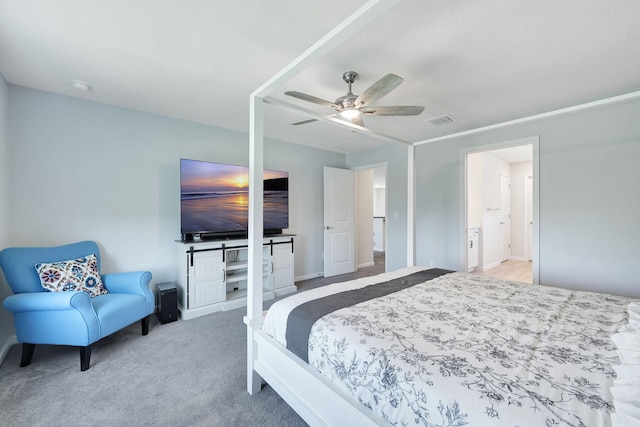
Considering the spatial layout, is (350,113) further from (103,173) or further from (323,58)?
(103,173)

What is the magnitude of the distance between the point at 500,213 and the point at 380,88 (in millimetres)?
5522

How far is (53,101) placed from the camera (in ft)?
8.78

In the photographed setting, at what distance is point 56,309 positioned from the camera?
2.01 meters

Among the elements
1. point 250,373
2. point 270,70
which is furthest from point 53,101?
point 250,373

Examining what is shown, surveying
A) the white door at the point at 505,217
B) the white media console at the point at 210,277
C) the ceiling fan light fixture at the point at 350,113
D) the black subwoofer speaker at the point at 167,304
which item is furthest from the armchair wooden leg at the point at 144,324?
the white door at the point at 505,217

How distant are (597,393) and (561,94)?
3056 millimetres

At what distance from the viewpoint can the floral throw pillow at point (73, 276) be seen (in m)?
2.28

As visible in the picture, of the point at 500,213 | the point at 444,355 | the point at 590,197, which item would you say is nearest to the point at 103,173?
the point at 444,355

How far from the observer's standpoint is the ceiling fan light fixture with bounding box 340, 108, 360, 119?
219 centimetres

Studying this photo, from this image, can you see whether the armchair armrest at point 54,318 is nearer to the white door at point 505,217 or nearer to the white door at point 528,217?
the white door at point 505,217

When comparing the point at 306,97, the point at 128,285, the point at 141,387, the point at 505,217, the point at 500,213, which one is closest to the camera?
the point at 141,387

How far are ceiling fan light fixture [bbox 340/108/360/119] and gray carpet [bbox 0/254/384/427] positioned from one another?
7.19 ft

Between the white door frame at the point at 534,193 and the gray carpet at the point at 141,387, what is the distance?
10.5 ft

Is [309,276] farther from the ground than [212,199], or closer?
closer
